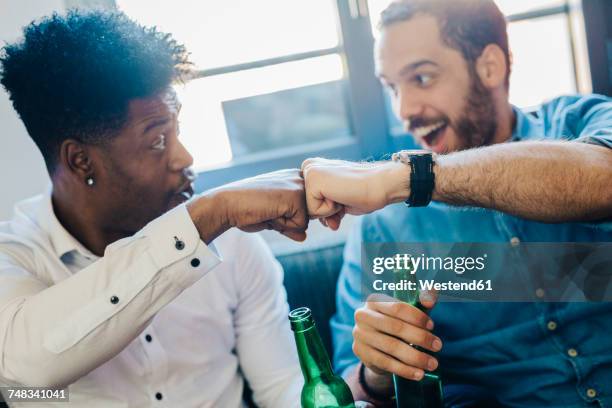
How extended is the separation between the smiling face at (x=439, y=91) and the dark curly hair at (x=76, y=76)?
598 millimetres

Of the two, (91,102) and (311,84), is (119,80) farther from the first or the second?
(311,84)

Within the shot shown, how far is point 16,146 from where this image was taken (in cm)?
137

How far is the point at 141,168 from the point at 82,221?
0.17 m

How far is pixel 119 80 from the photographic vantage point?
97 centimetres

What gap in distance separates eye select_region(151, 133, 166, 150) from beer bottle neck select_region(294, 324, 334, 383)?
19.5 inches

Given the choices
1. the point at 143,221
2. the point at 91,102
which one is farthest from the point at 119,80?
the point at 143,221

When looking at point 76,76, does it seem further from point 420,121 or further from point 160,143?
point 420,121

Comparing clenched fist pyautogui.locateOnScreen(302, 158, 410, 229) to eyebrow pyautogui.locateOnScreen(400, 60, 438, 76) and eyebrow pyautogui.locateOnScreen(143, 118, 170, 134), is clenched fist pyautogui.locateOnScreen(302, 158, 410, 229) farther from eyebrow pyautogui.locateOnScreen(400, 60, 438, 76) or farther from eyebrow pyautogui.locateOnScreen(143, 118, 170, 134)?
eyebrow pyautogui.locateOnScreen(400, 60, 438, 76)

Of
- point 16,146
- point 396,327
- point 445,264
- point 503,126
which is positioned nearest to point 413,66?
point 503,126

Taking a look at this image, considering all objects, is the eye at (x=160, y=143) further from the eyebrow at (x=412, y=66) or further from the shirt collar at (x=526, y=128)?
the shirt collar at (x=526, y=128)

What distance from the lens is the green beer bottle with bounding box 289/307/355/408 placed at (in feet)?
2.27

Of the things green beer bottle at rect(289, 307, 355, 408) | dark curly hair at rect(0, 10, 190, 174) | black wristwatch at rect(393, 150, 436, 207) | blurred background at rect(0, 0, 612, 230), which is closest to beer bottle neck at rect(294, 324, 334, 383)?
green beer bottle at rect(289, 307, 355, 408)

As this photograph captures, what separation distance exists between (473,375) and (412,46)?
30.1 inches

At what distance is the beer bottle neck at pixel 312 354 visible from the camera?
697 millimetres
